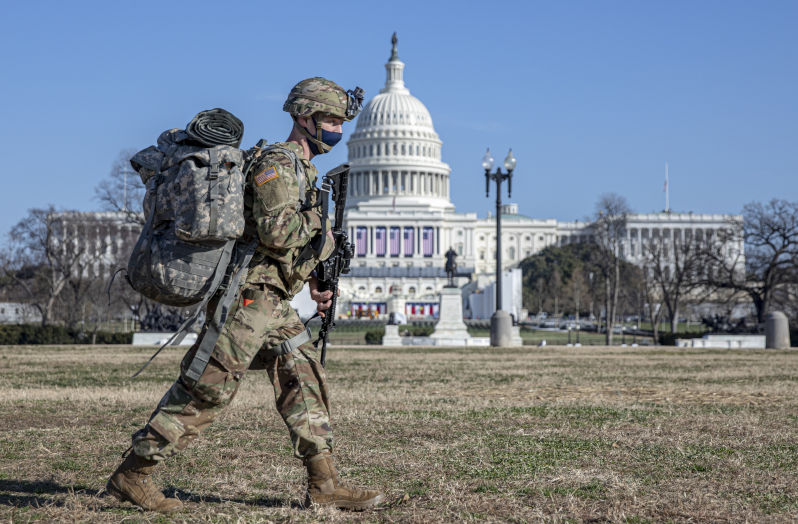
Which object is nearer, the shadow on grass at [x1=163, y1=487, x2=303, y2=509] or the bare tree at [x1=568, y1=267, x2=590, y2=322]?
the shadow on grass at [x1=163, y1=487, x2=303, y2=509]

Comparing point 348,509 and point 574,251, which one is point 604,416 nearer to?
point 348,509

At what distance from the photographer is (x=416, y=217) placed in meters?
134

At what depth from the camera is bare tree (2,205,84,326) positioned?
4366 centimetres

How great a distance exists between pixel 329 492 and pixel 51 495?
59.1 inches

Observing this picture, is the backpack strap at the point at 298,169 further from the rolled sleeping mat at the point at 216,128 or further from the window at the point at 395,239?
the window at the point at 395,239

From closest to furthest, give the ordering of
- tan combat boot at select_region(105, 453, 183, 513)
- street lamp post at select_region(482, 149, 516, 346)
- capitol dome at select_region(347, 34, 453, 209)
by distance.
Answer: tan combat boot at select_region(105, 453, 183, 513) < street lamp post at select_region(482, 149, 516, 346) < capitol dome at select_region(347, 34, 453, 209)

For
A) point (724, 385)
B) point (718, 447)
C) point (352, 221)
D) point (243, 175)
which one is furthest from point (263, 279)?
point (352, 221)

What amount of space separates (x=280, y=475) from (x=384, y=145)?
5239 inches

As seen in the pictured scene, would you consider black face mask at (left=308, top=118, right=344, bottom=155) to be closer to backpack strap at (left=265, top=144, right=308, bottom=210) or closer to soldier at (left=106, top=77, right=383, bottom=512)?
soldier at (left=106, top=77, right=383, bottom=512)

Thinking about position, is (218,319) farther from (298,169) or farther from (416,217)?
(416,217)

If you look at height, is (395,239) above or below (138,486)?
above

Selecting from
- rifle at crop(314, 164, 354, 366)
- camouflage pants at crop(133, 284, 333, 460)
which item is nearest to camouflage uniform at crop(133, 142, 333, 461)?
camouflage pants at crop(133, 284, 333, 460)

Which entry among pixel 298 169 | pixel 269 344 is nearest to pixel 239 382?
pixel 269 344

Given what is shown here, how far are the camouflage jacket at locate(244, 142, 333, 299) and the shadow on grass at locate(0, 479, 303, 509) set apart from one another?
3.48 ft
